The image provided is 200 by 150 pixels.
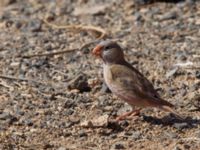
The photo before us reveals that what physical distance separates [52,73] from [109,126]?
1801mm

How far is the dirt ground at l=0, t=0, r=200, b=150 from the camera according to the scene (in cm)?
773

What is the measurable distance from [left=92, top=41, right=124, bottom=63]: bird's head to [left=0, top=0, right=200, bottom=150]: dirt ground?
19.5 inches

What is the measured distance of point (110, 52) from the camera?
846cm

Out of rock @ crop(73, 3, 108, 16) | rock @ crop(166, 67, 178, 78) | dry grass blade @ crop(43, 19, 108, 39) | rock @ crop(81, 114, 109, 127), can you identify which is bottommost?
rock @ crop(81, 114, 109, 127)

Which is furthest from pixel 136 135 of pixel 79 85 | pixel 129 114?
pixel 79 85

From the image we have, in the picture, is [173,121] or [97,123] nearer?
[97,123]

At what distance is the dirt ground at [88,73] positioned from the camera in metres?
7.73

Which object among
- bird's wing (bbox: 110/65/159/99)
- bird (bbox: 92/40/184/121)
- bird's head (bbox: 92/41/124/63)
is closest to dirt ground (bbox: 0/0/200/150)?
bird (bbox: 92/40/184/121)

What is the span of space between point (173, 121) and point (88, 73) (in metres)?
1.79

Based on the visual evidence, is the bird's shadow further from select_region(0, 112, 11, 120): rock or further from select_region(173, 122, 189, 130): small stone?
select_region(0, 112, 11, 120): rock

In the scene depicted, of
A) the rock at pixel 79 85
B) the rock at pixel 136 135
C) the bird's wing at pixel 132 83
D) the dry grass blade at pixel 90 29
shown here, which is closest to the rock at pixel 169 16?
the dry grass blade at pixel 90 29

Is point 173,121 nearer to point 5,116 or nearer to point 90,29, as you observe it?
point 5,116

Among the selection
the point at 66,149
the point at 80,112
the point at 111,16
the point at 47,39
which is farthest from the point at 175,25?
the point at 66,149

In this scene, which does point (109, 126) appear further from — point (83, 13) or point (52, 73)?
point (83, 13)
